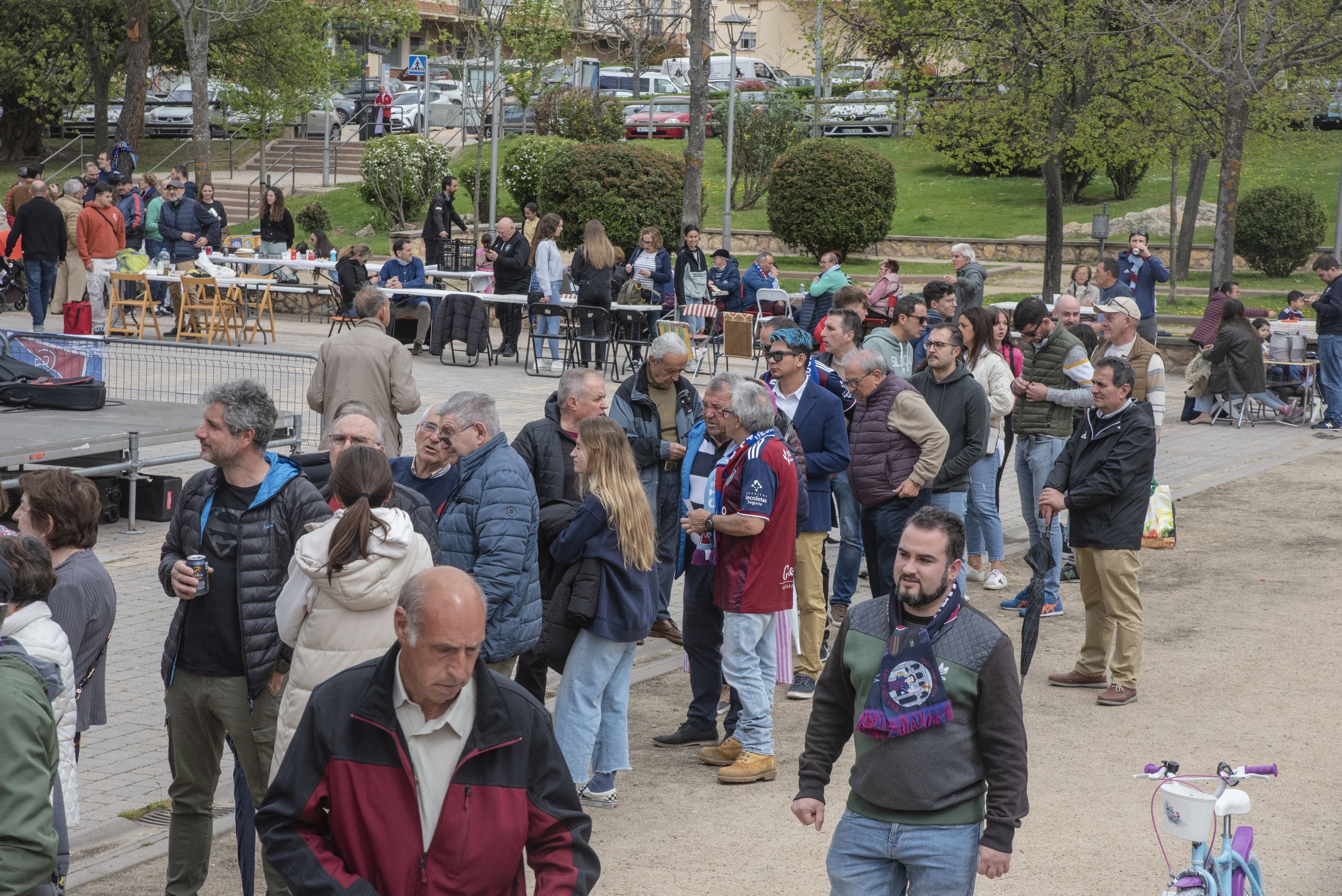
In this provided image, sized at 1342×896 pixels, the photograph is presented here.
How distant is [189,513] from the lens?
16.4 ft

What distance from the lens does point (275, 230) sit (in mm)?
23938

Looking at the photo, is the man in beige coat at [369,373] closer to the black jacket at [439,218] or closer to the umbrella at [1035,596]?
the umbrella at [1035,596]

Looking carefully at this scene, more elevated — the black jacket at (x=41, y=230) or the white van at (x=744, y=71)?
the white van at (x=744, y=71)

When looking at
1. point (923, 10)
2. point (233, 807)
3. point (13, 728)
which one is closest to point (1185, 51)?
point (923, 10)

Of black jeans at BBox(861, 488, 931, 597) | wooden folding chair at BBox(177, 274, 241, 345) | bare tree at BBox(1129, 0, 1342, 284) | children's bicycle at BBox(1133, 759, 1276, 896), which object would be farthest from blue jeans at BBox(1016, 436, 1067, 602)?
wooden folding chair at BBox(177, 274, 241, 345)

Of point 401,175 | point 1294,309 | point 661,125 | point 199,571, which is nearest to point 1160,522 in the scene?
point 199,571

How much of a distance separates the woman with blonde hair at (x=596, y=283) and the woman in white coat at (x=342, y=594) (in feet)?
45.4

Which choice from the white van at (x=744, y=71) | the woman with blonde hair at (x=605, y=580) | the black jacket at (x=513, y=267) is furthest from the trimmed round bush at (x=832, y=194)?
the woman with blonde hair at (x=605, y=580)

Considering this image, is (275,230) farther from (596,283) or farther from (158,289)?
(596,283)

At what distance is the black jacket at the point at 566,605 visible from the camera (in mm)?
6121

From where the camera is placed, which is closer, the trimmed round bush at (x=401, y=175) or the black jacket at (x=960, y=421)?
the black jacket at (x=960, y=421)

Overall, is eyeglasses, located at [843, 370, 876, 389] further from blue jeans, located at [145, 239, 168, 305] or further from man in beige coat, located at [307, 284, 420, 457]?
blue jeans, located at [145, 239, 168, 305]

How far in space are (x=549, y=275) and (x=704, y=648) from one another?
519 inches

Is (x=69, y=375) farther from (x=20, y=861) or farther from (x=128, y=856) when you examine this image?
(x=20, y=861)
